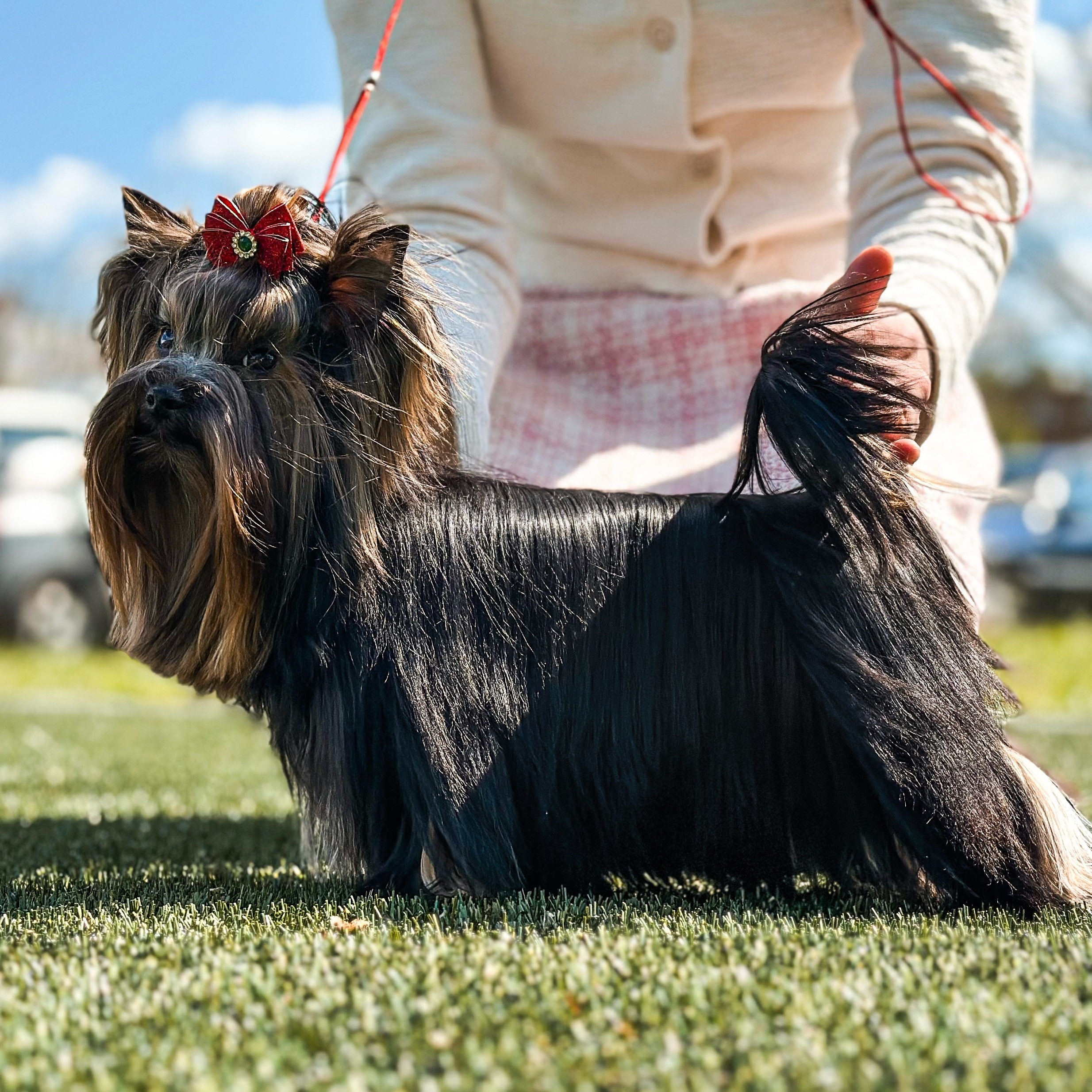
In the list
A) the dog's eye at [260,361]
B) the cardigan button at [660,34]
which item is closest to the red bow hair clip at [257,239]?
the dog's eye at [260,361]

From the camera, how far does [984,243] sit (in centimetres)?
216

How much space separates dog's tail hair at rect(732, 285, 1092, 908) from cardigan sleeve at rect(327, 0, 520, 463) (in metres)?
0.70

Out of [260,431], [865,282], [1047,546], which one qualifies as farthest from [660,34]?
[1047,546]

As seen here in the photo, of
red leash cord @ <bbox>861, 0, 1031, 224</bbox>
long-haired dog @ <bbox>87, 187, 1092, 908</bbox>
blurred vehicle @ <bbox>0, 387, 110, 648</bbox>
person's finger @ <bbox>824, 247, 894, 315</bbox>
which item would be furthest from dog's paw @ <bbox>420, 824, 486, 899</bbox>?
blurred vehicle @ <bbox>0, 387, 110, 648</bbox>

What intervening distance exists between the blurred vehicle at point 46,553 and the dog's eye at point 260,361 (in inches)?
309

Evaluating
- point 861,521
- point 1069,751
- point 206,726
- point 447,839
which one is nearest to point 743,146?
point 861,521

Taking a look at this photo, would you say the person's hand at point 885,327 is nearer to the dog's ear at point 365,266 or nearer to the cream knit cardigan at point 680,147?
the cream knit cardigan at point 680,147

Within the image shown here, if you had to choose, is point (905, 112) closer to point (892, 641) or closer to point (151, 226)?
point (892, 641)

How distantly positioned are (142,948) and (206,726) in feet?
14.1

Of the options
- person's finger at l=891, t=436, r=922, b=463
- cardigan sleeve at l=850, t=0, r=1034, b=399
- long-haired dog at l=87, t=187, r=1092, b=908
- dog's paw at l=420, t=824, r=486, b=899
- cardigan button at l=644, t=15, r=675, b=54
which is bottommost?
dog's paw at l=420, t=824, r=486, b=899

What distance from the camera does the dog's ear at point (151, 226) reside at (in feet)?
6.39

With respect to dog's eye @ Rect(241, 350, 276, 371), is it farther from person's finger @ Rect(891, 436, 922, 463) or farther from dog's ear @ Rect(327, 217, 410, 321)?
person's finger @ Rect(891, 436, 922, 463)

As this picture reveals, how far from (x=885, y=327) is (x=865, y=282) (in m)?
0.10

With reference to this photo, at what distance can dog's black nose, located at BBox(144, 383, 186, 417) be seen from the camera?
67.5 inches
